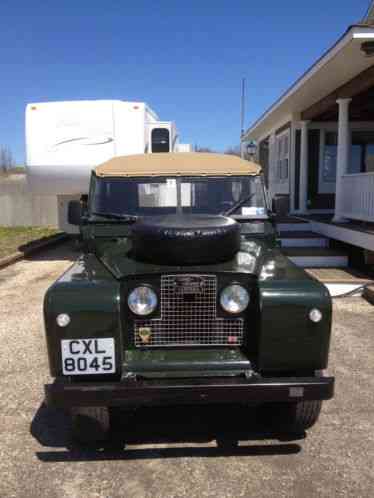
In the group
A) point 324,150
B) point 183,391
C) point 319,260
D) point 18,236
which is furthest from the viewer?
point 18,236

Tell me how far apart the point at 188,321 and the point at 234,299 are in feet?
1.10

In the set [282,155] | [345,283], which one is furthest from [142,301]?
[282,155]

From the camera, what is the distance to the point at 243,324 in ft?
9.80

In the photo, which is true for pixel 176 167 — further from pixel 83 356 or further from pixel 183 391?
pixel 183 391

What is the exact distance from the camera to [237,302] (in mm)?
2969

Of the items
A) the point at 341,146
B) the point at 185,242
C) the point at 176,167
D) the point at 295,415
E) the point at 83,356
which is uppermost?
the point at 341,146

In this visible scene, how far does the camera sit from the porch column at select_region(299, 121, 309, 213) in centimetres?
1290

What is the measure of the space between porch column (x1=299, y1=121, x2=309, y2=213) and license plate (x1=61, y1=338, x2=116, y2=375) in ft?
37.0

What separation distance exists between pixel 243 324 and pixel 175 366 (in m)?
0.52

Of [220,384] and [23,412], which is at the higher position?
[220,384]

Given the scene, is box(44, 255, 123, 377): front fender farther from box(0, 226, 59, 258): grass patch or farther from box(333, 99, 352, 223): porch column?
box(0, 226, 59, 258): grass patch

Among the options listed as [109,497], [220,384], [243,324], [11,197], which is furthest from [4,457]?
[11,197]

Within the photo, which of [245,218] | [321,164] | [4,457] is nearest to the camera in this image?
[4,457]

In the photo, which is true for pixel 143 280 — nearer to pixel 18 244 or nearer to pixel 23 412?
pixel 23 412
